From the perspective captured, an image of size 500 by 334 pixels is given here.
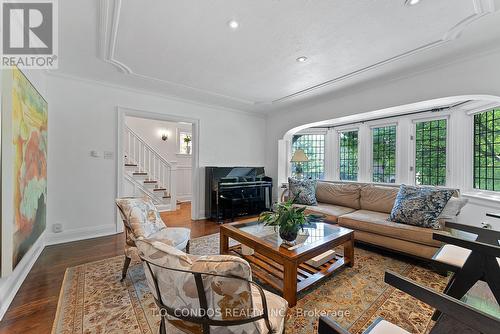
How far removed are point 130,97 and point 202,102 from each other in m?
1.35

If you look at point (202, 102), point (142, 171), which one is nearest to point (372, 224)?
point (202, 102)

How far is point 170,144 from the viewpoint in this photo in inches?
269

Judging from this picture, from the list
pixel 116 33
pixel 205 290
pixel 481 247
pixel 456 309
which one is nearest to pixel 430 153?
pixel 481 247

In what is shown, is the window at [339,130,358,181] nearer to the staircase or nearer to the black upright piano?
the black upright piano

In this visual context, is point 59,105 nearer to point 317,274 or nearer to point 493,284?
point 317,274

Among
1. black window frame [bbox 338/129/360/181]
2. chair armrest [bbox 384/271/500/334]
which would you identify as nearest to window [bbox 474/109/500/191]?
black window frame [bbox 338/129/360/181]

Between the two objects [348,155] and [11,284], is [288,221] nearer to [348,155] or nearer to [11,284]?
[11,284]

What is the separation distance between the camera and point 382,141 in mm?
4273

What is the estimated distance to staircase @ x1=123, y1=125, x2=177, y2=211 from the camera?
5.32 m

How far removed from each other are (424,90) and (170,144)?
6.42 metres

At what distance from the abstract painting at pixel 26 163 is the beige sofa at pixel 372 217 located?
351 centimetres

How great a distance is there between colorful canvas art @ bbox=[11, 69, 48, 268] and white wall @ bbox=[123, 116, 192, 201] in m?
4.02

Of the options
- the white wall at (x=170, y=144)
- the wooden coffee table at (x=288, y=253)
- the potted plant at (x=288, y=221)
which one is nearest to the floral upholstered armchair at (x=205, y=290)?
the wooden coffee table at (x=288, y=253)

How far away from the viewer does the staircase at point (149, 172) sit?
5.32 m
